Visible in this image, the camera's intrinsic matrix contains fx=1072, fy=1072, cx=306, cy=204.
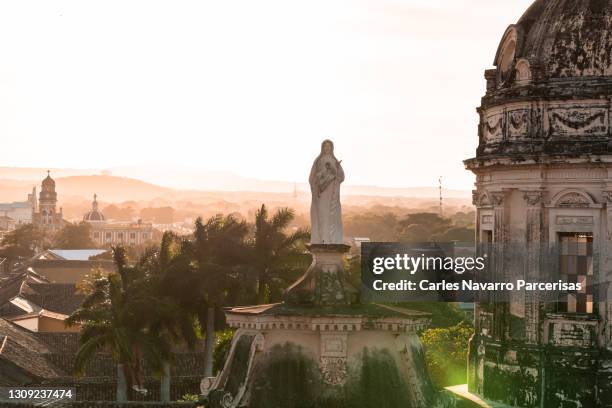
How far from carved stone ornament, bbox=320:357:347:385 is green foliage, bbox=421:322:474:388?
13083 millimetres

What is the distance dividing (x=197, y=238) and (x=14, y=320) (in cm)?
2423

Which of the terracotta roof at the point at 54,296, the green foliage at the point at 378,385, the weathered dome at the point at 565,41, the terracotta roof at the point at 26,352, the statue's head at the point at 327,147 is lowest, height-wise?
the terracotta roof at the point at 26,352

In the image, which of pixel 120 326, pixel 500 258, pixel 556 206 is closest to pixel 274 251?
pixel 120 326

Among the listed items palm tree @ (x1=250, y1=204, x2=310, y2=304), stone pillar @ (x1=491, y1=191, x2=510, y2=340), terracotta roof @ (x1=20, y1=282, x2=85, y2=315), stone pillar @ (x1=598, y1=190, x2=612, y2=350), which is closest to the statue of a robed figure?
stone pillar @ (x1=491, y1=191, x2=510, y2=340)

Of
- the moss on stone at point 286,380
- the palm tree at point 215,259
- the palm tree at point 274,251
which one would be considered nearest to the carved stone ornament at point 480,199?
the moss on stone at point 286,380

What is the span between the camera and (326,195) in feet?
73.6

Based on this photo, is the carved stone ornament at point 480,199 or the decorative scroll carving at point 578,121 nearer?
the decorative scroll carving at point 578,121

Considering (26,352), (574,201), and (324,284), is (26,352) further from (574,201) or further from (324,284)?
(574,201)

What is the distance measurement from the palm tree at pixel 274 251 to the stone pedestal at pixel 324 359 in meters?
18.5

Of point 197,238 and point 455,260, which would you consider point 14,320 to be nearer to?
point 197,238

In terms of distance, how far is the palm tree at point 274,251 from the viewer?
4059cm

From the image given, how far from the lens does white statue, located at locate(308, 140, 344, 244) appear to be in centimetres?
2219

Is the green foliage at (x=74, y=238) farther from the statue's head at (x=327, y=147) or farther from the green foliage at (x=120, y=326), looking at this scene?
the statue's head at (x=327, y=147)

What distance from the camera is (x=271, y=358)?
21.2 m
